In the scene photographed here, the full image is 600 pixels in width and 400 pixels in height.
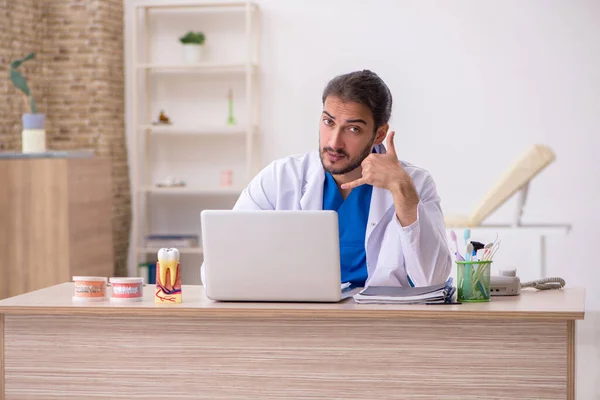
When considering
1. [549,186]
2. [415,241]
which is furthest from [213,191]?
[415,241]

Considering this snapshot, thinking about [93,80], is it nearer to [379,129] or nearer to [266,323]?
[379,129]

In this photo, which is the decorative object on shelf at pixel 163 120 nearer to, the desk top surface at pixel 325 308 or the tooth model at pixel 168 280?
the desk top surface at pixel 325 308

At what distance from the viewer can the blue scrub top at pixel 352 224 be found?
2973 mm

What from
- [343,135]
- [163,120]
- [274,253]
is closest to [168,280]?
[274,253]

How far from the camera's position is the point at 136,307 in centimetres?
249

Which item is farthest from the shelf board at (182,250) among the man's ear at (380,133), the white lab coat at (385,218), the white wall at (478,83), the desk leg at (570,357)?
the desk leg at (570,357)

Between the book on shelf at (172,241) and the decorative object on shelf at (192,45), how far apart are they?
1200 mm

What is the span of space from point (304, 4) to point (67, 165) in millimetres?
2144

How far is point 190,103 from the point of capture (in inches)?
260

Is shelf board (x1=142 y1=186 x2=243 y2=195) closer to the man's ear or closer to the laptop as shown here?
the man's ear

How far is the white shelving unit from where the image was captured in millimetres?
6504

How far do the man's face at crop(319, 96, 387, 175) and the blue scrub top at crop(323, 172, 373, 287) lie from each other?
0.10 m

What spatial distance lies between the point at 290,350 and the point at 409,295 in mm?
350

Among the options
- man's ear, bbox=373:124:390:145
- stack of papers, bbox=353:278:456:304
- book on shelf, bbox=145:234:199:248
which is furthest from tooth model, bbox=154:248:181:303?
book on shelf, bbox=145:234:199:248
